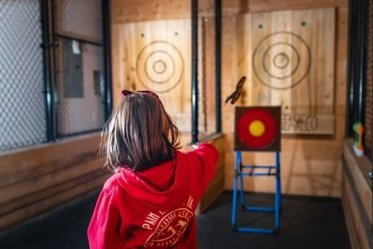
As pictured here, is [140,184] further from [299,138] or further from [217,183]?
[299,138]

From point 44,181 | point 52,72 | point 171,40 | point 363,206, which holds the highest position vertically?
point 171,40

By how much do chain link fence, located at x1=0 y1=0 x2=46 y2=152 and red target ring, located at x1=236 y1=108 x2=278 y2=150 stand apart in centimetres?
175

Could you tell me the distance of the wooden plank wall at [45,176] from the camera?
2.89m

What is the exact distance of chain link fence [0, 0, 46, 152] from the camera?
314cm

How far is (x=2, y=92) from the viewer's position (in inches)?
122

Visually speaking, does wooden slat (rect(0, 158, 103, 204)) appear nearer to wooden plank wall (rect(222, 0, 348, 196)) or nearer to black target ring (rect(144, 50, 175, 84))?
black target ring (rect(144, 50, 175, 84))

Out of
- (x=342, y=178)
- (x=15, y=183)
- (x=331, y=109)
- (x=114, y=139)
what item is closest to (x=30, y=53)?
(x=15, y=183)

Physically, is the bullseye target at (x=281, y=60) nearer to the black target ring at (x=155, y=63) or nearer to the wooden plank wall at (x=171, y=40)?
the wooden plank wall at (x=171, y=40)

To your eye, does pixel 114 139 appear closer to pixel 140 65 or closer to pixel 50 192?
pixel 50 192

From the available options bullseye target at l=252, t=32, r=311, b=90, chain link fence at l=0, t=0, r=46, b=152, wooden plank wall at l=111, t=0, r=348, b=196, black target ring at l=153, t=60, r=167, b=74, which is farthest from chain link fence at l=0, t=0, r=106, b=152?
bullseye target at l=252, t=32, r=311, b=90

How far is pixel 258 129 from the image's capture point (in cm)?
329

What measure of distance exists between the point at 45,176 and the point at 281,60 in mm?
2463

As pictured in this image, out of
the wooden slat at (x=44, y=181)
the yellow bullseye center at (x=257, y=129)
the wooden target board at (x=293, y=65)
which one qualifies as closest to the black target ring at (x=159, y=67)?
the wooden target board at (x=293, y=65)

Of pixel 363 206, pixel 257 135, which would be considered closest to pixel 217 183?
pixel 257 135
